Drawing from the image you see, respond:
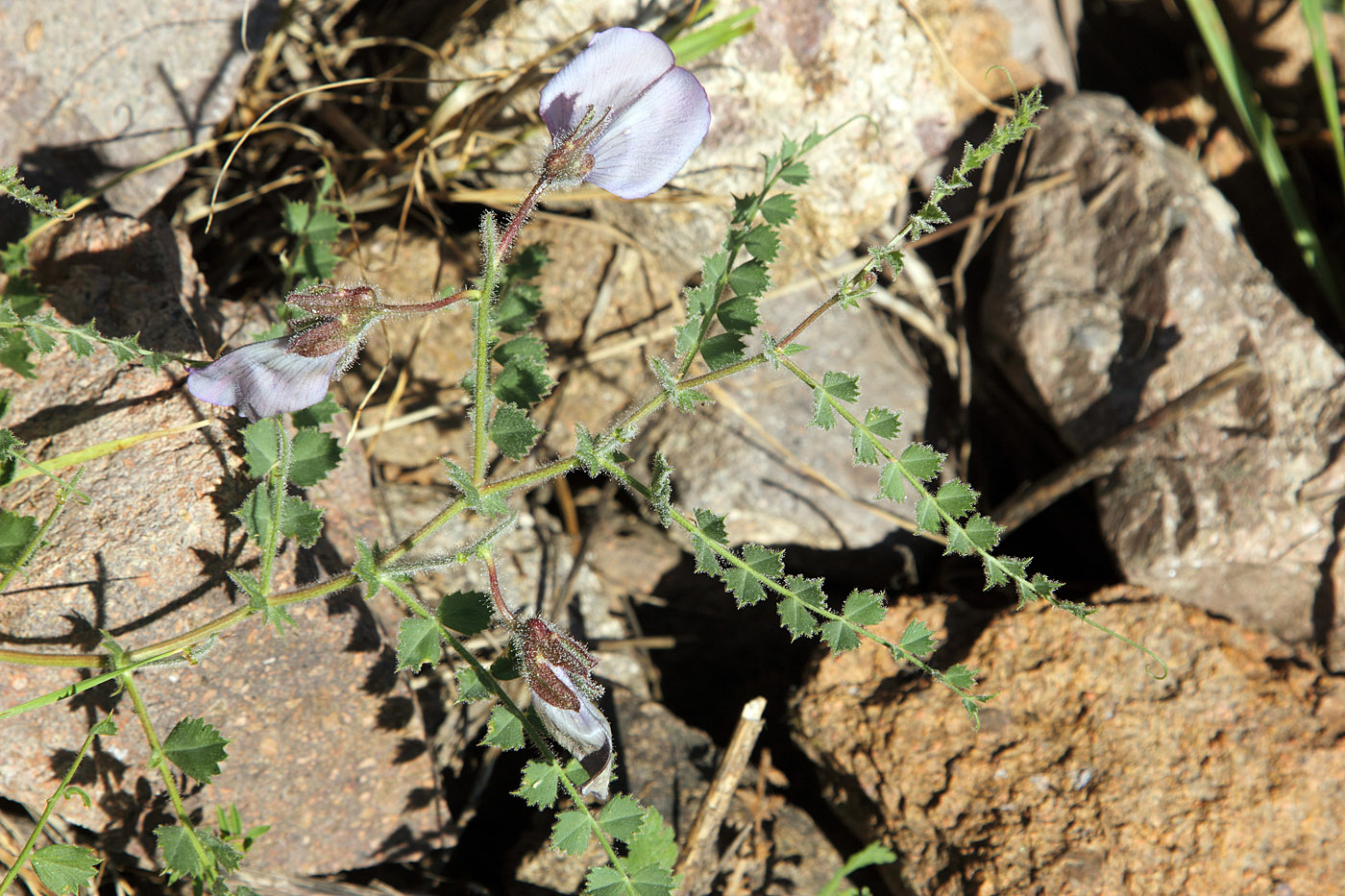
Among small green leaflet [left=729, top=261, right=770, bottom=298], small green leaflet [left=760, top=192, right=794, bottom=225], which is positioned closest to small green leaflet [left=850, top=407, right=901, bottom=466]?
small green leaflet [left=729, top=261, right=770, bottom=298]

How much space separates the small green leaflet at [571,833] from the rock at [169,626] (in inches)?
26.9

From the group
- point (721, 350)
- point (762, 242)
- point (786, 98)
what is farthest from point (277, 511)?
point (786, 98)

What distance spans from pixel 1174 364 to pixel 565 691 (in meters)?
2.14

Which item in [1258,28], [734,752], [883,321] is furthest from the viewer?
[1258,28]

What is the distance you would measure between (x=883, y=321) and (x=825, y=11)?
1025mm

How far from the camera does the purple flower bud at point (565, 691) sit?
1.83 m

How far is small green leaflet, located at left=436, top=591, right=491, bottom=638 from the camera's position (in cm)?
193

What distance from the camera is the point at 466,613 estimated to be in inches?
76.1

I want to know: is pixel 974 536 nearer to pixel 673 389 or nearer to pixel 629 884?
pixel 673 389

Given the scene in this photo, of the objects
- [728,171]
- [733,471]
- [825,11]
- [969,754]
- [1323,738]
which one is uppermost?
[825,11]

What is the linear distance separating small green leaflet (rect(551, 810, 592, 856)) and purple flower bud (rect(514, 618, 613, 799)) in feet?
0.27

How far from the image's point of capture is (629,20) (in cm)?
288

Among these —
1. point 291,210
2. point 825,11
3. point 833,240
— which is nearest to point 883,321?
point 833,240

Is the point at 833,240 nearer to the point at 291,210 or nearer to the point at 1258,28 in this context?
the point at 291,210
